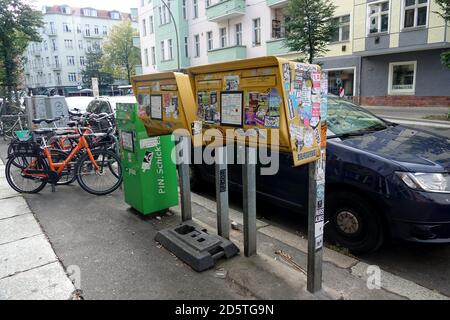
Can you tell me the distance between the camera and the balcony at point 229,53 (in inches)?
925

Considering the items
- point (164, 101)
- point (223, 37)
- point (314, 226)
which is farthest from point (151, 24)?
point (314, 226)

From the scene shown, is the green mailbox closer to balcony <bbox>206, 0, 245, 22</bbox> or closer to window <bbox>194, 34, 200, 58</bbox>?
balcony <bbox>206, 0, 245, 22</bbox>

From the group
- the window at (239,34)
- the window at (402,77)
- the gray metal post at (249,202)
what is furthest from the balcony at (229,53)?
the gray metal post at (249,202)

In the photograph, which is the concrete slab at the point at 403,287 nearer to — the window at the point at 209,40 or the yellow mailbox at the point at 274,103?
the yellow mailbox at the point at 274,103

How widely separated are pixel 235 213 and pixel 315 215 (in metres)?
2.20

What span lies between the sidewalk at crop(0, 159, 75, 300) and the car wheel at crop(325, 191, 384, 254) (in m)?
2.47

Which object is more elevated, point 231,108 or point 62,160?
point 231,108

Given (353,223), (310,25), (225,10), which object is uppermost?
(225,10)

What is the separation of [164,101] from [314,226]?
72.4 inches

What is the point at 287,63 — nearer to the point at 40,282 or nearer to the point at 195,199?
the point at 40,282

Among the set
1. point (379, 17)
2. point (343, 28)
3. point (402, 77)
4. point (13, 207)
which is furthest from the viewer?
point (343, 28)

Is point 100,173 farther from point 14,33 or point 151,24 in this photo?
point 151,24

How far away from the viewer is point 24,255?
11.0 feet
